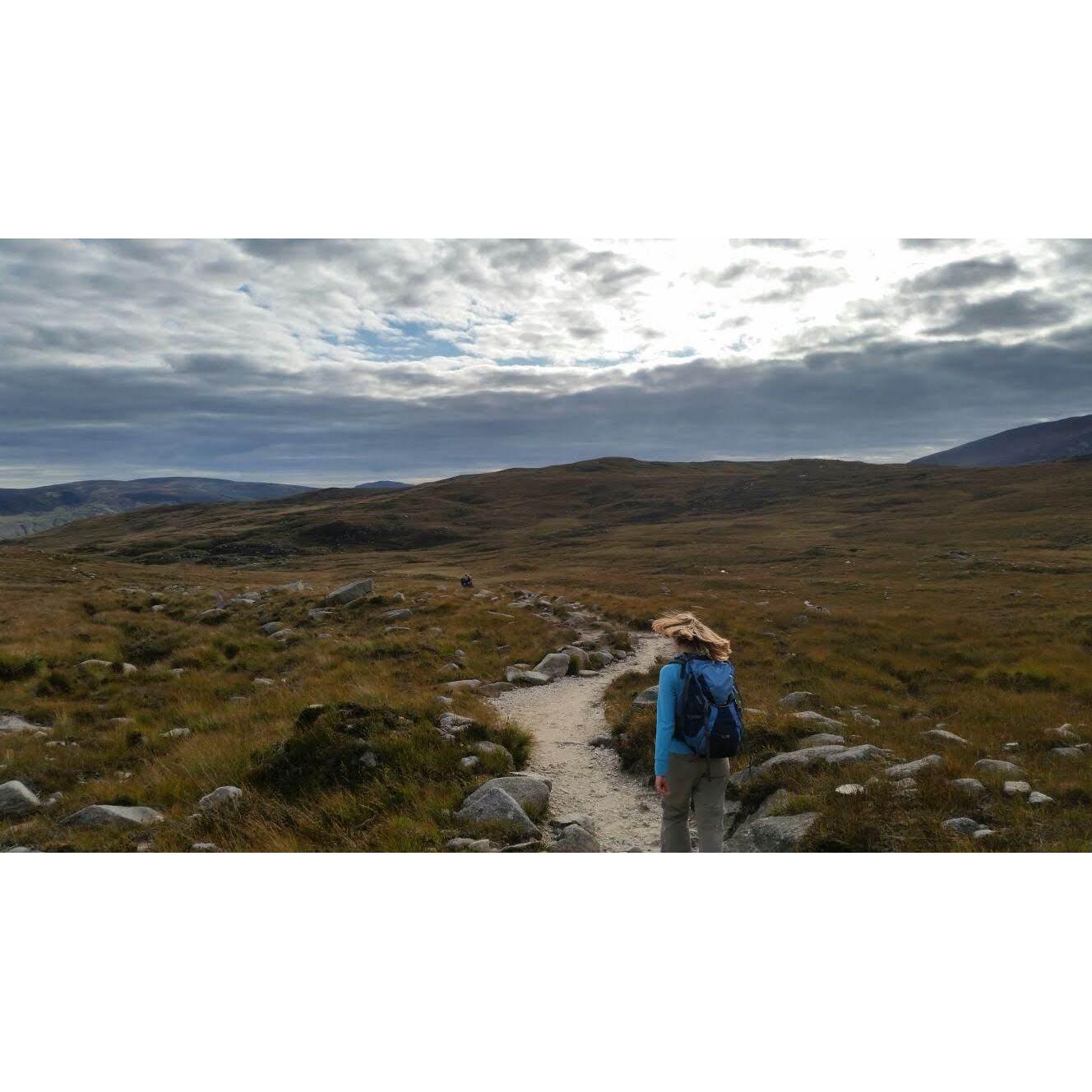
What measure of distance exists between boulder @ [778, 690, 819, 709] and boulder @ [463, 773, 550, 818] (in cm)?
732

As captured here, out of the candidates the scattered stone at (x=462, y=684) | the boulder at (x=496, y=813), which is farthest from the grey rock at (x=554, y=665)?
the boulder at (x=496, y=813)

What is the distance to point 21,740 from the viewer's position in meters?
10.5

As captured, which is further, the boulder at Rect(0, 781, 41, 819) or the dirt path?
the dirt path

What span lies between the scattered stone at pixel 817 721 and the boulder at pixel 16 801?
37.8ft

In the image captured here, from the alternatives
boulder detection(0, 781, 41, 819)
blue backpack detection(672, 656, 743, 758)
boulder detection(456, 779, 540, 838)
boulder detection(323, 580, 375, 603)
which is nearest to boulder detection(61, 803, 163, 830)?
boulder detection(0, 781, 41, 819)

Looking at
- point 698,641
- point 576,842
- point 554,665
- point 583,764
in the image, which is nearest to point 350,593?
point 554,665

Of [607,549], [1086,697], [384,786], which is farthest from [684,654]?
[607,549]

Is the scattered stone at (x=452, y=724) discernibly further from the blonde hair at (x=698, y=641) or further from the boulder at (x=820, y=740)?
the boulder at (x=820, y=740)

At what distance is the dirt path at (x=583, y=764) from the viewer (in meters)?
8.30

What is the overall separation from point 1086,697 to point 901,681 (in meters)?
3.92

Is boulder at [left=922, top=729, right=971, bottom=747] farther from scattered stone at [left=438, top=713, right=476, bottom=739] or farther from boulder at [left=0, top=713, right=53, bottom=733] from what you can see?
boulder at [left=0, top=713, right=53, bottom=733]

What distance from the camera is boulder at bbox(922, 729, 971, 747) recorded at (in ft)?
34.4

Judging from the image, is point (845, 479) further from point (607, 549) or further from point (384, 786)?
point (384, 786)

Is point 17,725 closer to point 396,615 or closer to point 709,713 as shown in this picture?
point 396,615
